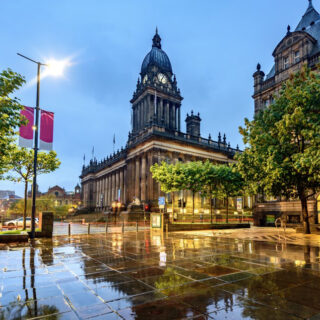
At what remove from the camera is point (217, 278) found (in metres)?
6.85

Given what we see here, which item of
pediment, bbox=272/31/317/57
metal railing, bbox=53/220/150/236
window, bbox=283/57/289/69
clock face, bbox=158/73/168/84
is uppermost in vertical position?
clock face, bbox=158/73/168/84

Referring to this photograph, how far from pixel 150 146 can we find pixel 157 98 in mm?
22261

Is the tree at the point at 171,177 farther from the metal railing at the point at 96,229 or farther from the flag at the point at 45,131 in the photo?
the flag at the point at 45,131

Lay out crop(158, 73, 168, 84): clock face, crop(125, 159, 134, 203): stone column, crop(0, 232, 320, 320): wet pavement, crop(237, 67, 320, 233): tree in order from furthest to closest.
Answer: crop(158, 73, 168, 84): clock face, crop(125, 159, 134, 203): stone column, crop(237, 67, 320, 233): tree, crop(0, 232, 320, 320): wet pavement

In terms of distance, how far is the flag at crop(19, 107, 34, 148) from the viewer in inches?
628

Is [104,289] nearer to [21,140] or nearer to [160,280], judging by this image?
[160,280]

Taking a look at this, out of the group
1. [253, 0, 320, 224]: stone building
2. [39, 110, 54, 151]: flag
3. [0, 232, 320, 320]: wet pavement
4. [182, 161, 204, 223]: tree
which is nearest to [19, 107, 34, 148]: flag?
[39, 110, 54, 151]: flag

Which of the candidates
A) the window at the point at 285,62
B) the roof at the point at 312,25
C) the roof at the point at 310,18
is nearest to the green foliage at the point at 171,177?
the window at the point at 285,62

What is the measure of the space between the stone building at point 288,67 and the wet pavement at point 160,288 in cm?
2536

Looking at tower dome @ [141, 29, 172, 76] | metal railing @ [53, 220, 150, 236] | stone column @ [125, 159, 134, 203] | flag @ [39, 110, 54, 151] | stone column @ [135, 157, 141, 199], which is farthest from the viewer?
tower dome @ [141, 29, 172, 76]

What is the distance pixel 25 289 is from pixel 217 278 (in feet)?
15.6

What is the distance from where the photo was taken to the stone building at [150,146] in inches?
1999

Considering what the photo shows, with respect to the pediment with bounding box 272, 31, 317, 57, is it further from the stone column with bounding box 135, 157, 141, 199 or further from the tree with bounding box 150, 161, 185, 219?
the stone column with bounding box 135, 157, 141, 199

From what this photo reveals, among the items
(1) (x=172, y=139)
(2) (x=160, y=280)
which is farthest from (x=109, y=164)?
(2) (x=160, y=280)
